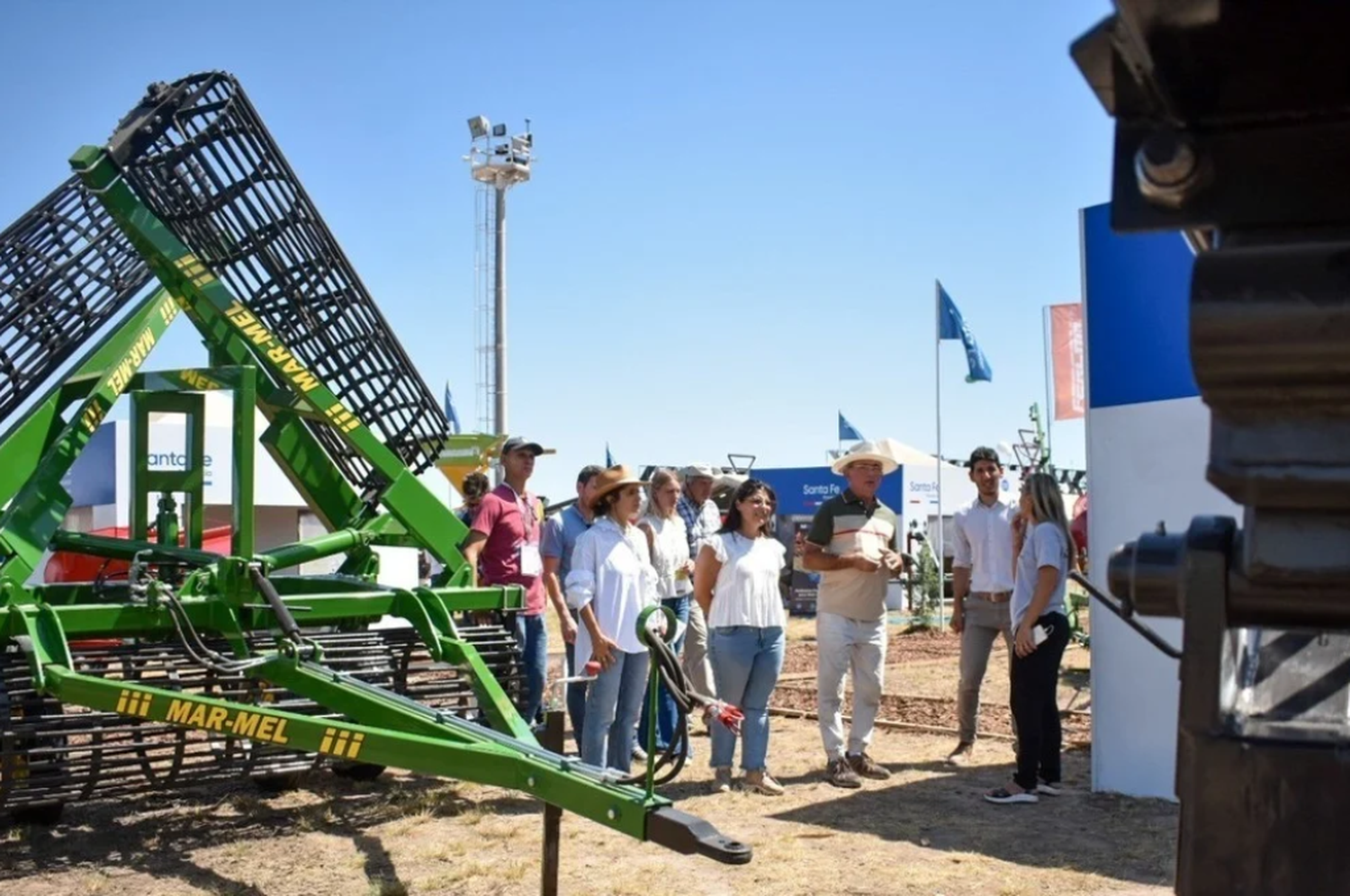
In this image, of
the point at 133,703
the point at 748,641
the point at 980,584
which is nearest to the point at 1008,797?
the point at 980,584

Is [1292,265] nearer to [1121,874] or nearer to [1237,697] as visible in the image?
[1237,697]

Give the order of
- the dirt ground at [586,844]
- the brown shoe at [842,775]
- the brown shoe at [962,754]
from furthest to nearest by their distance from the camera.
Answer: the brown shoe at [962,754]
the brown shoe at [842,775]
the dirt ground at [586,844]

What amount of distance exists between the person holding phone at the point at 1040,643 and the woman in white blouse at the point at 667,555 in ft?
7.26

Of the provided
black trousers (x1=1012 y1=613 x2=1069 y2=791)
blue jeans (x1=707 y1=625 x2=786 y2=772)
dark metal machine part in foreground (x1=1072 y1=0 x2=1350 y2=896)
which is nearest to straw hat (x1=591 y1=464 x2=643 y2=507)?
blue jeans (x1=707 y1=625 x2=786 y2=772)

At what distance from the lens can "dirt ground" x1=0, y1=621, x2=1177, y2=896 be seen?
5.38m

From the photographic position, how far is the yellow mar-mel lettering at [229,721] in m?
4.66

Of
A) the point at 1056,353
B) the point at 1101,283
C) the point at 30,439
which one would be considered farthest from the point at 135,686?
the point at 1056,353

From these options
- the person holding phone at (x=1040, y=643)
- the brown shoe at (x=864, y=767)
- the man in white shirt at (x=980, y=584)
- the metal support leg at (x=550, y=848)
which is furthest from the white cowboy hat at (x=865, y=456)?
the metal support leg at (x=550, y=848)

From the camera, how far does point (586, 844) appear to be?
237 inches

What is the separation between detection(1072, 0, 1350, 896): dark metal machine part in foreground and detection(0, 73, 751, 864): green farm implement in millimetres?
3271

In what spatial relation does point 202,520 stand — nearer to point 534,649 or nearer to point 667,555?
point 534,649

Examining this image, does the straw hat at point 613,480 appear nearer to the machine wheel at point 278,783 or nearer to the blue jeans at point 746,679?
the blue jeans at point 746,679

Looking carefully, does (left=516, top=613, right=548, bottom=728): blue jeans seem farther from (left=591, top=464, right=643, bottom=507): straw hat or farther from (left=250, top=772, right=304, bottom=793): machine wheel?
(left=250, top=772, right=304, bottom=793): machine wheel

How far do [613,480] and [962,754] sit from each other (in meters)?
2.71
